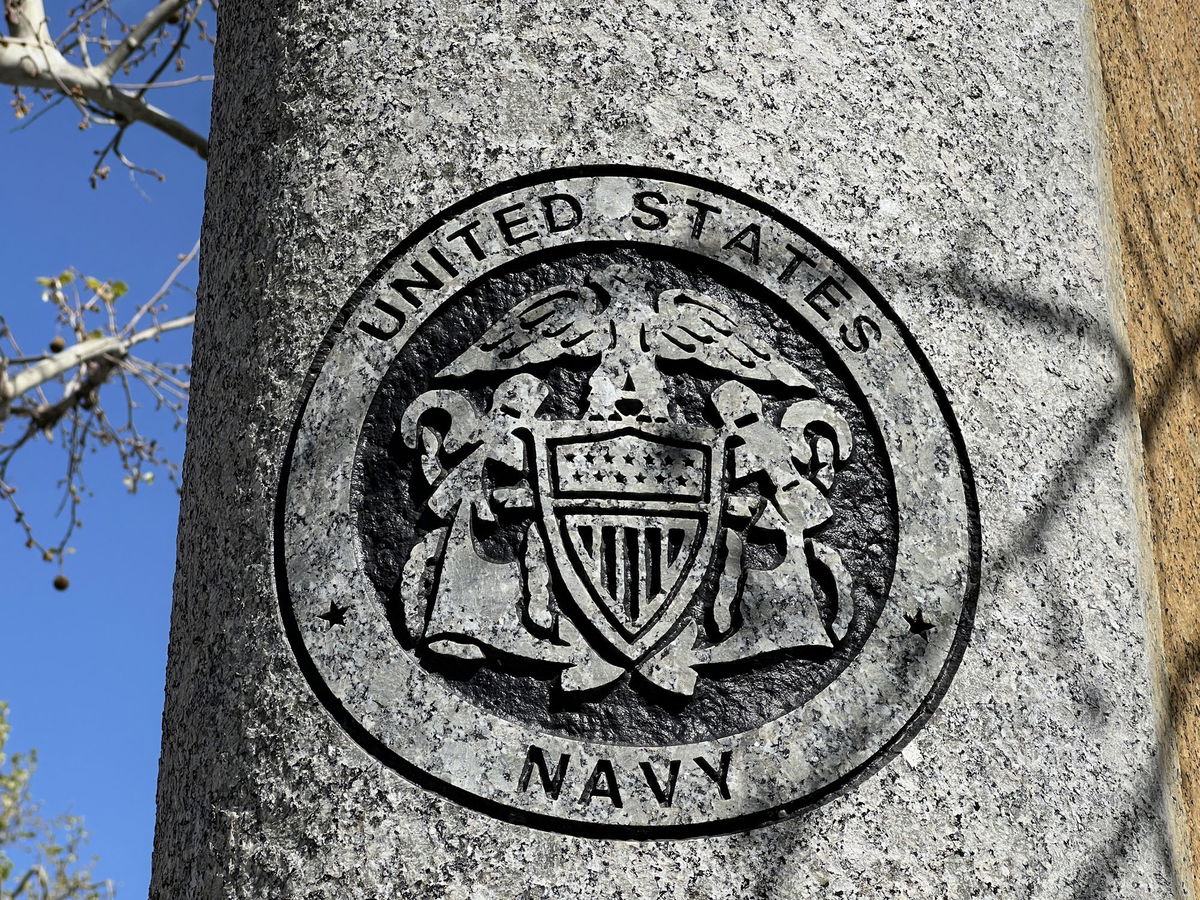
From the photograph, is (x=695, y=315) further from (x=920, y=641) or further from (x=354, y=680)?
(x=354, y=680)

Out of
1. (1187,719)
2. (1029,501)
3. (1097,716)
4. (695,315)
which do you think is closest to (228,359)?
(695,315)

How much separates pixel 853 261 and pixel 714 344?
33 cm

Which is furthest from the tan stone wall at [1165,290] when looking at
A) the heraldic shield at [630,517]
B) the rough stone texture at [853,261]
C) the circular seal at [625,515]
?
the heraldic shield at [630,517]

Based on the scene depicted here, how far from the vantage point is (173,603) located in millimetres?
2412

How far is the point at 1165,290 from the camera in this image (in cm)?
295

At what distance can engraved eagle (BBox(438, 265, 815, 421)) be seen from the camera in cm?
222

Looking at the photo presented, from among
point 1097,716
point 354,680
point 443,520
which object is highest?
point 443,520

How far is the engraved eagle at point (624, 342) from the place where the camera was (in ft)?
7.28

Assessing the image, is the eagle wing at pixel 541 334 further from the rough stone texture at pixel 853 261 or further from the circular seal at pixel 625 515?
the rough stone texture at pixel 853 261

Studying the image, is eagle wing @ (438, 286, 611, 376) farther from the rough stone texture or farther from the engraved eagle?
the rough stone texture

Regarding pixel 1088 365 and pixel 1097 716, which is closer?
pixel 1097 716

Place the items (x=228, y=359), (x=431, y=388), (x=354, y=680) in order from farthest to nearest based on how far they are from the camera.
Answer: (x=228, y=359)
(x=431, y=388)
(x=354, y=680)

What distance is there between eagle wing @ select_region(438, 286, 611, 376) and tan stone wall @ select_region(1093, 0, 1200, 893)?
1.20 meters

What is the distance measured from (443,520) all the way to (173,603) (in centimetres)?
66
